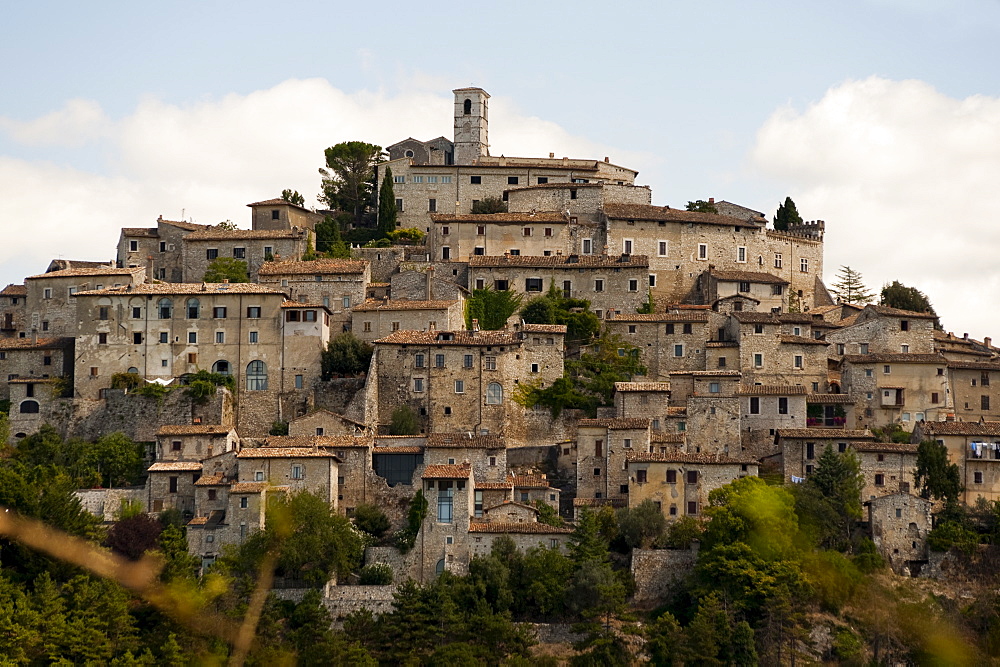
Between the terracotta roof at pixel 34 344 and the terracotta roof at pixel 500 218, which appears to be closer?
the terracotta roof at pixel 34 344

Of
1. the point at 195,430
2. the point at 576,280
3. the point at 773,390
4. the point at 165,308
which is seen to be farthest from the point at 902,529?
the point at 165,308

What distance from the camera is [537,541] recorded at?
58156 millimetres

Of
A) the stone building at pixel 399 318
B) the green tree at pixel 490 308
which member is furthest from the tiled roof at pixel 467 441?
the green tree at pixel 490 308

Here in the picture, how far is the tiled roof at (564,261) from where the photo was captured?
75.1 meters

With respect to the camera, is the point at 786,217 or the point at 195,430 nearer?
the point at 195,430

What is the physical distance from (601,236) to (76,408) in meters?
27.8

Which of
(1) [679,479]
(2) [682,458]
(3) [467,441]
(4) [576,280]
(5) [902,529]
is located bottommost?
(5) [902,529]

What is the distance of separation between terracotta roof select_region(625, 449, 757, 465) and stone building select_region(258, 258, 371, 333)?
56.5ft

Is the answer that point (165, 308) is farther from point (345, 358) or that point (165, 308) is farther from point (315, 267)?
point (345, 358)

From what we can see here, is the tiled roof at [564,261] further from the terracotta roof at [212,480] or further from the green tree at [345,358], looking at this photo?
the terracotta roof at [212,480]

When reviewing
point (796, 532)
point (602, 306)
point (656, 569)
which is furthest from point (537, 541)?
point (602, 306)

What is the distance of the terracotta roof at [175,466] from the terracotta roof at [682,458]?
1726 centimetres

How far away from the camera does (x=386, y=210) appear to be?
270ft

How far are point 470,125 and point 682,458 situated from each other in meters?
35.2
